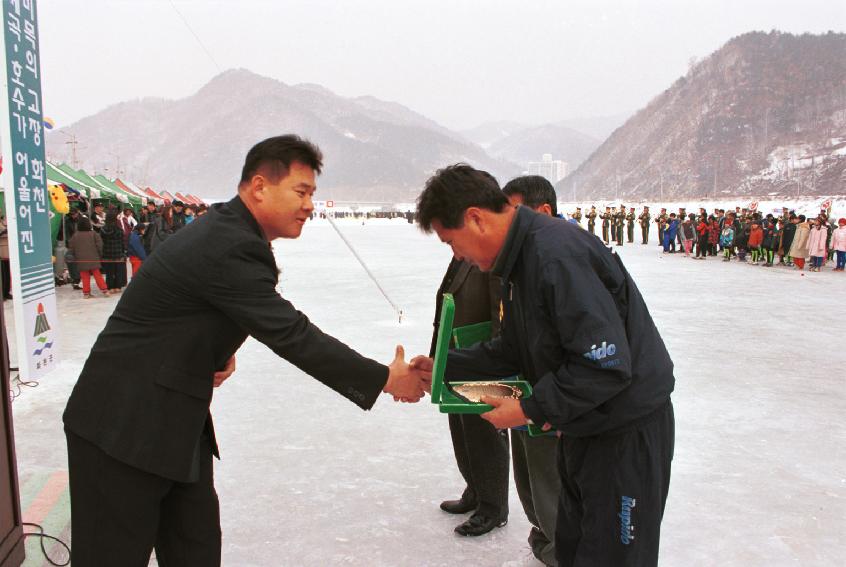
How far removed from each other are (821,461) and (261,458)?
3.50m

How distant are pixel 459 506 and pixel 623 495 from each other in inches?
68.2

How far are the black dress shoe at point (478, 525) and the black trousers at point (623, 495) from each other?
1347 mm

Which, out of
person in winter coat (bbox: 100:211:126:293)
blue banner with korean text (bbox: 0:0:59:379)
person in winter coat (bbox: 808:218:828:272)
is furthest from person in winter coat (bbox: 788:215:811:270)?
blue banner with korean text (bbox: 0:0:59:379)

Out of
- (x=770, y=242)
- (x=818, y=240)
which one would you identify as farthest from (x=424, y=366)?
(x=770, y=242)

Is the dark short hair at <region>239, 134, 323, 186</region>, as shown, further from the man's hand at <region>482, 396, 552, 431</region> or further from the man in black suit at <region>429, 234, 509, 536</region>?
the man in black suit at <region>429, 234, 509, 536</region>

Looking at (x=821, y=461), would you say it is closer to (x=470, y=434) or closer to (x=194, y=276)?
(x=470, y=434)

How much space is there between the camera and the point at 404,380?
7.50 feet

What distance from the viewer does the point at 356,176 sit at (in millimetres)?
162500

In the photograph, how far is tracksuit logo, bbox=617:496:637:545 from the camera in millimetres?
1774

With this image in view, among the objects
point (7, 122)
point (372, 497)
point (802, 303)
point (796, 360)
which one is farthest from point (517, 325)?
point (802, 303)

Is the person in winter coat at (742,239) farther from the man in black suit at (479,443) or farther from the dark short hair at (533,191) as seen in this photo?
the man in black suit at (479,443)

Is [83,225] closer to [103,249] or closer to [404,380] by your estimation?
[103,249]

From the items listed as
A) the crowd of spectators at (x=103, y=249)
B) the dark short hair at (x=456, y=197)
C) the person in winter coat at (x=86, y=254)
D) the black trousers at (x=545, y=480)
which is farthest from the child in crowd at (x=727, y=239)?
the dark short hair at (x=456, y=197)

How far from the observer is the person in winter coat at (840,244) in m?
17.2
